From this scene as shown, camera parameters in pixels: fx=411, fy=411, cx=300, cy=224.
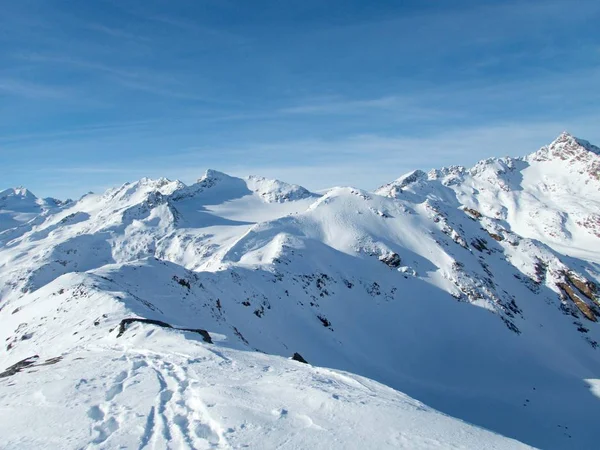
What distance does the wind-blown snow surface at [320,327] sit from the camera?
10.2m

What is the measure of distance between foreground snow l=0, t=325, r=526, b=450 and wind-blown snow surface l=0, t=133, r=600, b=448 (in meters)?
0.07

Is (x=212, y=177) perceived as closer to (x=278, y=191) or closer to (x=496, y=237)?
(x=278, y=191)

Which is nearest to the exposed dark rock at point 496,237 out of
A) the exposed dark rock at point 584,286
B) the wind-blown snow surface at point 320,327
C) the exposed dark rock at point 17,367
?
the wind-blown snow surface at point 320,327

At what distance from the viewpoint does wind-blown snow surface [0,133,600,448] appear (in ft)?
33.4

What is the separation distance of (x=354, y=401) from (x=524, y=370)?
160 ft

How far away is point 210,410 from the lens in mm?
10219

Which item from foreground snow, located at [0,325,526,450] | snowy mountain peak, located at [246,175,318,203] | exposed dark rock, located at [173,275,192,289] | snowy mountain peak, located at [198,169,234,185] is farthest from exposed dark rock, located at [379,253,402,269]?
snowy mountain peak, located at [198,169,234,185]

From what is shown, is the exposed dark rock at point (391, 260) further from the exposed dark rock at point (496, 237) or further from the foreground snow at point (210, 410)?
the foreground snow at point (210, 410)

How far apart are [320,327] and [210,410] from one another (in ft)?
125

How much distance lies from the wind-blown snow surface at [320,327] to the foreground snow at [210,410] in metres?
0.07

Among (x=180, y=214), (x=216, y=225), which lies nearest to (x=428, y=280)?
(x=216, y=225)

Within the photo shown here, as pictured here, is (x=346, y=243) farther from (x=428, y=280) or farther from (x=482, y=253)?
(x=482, y=253)

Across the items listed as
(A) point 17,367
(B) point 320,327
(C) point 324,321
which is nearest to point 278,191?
(C) point 324,321

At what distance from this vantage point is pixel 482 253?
76750mm
